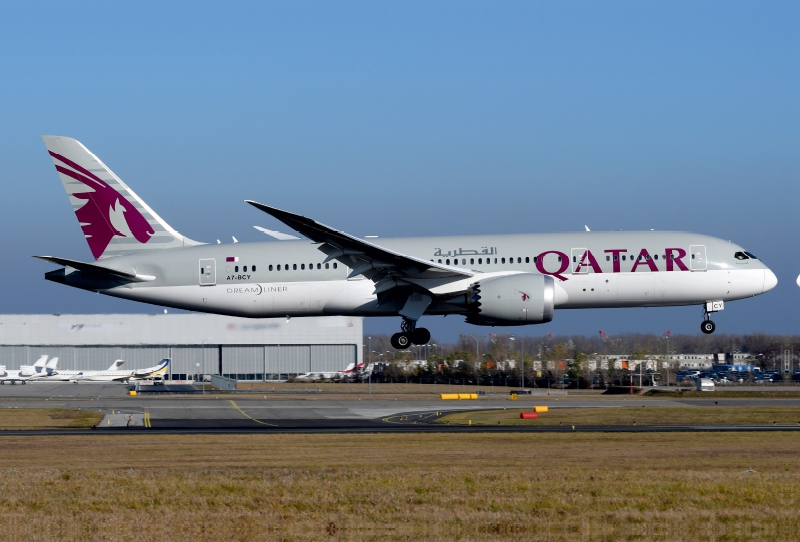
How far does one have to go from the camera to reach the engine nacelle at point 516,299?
40.1m

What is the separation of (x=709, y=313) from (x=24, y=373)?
92300 mm

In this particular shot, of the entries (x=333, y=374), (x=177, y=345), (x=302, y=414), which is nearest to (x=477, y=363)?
(x=333, y=374)

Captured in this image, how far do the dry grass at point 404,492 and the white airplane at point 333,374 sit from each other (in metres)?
86.4

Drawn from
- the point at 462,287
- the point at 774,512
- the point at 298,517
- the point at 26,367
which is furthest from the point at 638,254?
the point at 26,367

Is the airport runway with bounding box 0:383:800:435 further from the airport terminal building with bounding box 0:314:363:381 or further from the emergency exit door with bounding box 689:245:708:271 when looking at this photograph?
the airport terminal building with bounding box 0:314:363:381

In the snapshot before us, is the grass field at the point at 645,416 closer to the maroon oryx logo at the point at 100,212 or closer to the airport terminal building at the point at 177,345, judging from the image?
the maroon oryx logo at the point at 100,212

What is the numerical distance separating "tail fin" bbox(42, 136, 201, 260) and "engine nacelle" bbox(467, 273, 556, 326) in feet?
48.3

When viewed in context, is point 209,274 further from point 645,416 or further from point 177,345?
point 177,345

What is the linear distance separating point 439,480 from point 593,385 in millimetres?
83511

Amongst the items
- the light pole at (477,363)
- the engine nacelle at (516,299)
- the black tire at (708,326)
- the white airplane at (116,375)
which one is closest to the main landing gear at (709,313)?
the black tire at (708,326)

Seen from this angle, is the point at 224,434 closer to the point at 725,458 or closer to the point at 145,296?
the point at 145,296

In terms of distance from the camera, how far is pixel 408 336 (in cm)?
4375

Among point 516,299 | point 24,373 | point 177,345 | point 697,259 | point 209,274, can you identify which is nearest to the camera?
point 516,299

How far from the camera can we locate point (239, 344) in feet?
409
